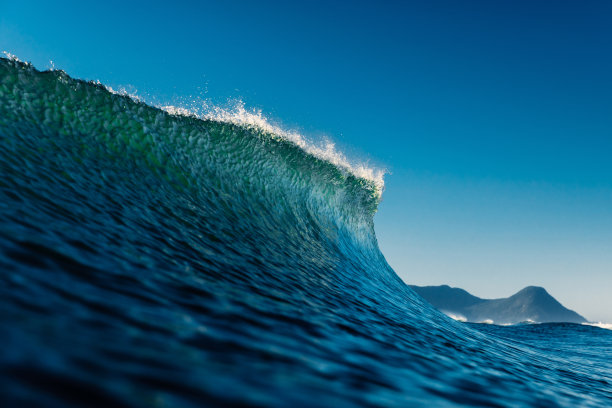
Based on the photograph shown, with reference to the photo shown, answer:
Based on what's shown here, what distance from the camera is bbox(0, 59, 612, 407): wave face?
1.64 meters

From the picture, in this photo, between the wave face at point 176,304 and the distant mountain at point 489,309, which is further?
the distant mountain at point 489,309

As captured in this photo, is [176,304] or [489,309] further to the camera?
[489,309]

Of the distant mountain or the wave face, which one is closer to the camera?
the wave face

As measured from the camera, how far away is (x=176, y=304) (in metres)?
2.61

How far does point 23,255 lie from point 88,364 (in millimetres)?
1223

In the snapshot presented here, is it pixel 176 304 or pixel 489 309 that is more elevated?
pixel 489 309

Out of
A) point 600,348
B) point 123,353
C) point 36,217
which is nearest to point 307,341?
point 123,353

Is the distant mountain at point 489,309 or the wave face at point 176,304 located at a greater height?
the distant mountain at point 489,309

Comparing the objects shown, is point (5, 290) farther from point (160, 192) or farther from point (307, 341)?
point (160, 192)

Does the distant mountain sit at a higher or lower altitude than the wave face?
higher

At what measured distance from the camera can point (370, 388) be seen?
2270 millimetres

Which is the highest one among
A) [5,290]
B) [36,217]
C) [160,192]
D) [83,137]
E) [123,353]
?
[83,137]

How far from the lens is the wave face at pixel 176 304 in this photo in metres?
1.64

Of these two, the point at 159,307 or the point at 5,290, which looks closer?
the point at 5,290
